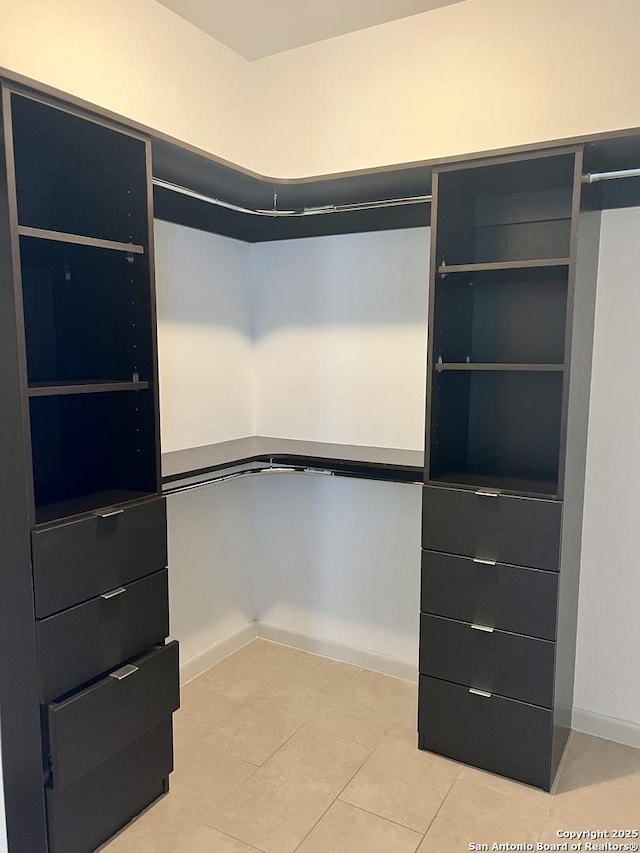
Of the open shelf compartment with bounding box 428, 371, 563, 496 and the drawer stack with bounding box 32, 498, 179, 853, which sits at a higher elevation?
the open shelf compartment with bounding box 428, 371, 563, 496

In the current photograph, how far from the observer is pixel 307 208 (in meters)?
2.65

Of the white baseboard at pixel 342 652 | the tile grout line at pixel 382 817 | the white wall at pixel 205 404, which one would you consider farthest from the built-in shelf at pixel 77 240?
the white baseboard at pixel 342 652

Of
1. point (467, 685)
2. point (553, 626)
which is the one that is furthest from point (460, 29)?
point (467, 685)

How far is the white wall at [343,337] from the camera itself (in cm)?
256

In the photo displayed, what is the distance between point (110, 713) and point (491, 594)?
1191mm

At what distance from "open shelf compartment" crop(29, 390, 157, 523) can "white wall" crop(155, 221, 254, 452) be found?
1.74 feet

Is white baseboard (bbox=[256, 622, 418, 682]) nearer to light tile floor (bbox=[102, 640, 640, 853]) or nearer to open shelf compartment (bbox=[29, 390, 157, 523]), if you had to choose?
light tile floor (bbox=[102, 640, 640, 853])

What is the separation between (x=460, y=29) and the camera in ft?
7.62

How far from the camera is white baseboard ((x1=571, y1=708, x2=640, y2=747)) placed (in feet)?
7.56

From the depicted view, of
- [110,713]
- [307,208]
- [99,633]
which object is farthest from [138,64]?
[110,713]

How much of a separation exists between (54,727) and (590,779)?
1695 mm

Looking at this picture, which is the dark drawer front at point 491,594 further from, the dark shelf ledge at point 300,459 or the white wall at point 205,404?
the white wall at point 205,404

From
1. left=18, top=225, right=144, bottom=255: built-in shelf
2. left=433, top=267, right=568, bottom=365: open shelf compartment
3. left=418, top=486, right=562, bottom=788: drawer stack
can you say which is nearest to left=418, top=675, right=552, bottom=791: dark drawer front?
left=418, top=486, right=562, bottom=788: drawer stack

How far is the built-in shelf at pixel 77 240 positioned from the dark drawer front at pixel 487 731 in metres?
1.67
